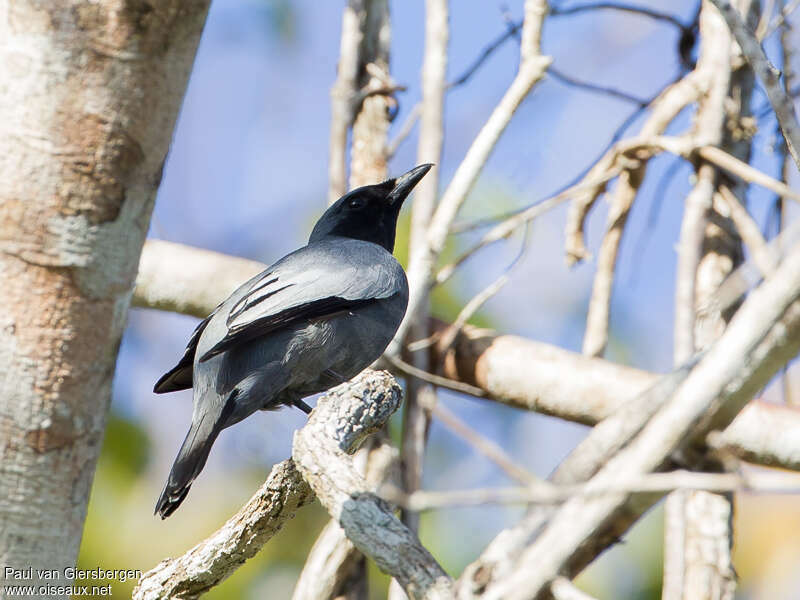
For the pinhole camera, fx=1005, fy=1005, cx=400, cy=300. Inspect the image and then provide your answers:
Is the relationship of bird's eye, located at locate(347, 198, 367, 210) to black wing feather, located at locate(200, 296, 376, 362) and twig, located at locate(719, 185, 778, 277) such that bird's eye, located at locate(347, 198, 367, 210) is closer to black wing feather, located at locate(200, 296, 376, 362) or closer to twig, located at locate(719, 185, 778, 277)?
black wing feather, located at locate(200, 296, 376, 362)

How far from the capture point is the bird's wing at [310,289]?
12.0ft

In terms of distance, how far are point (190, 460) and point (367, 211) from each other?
6.63ft

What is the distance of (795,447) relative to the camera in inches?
160

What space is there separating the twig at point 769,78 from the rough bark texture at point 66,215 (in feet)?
3.85

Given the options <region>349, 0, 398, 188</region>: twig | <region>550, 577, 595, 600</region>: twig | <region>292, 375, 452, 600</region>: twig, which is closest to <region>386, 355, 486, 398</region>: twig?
<region>349, 0, 398, 188</region>: twig

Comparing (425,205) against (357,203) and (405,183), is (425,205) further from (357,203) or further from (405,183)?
(357,203)

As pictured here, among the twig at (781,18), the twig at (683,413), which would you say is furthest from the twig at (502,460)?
the twig at (781,18)

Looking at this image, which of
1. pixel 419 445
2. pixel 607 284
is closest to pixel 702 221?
pixel 607 284

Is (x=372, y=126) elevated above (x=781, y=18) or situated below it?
below

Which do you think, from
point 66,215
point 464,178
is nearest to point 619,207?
point 464,178

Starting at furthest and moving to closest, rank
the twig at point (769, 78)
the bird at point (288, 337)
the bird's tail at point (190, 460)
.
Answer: the bird at point (288, 337), the bird's tail at point (190, 460), the twig at point (769, 78)

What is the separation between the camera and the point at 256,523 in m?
2.84

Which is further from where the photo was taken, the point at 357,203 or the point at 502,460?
the point at 357,203

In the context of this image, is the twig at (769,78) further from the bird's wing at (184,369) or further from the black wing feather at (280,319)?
the bird's wing at (184,369)
